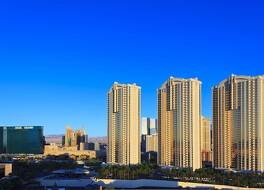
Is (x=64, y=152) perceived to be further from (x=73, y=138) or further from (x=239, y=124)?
(x=239, y=124)

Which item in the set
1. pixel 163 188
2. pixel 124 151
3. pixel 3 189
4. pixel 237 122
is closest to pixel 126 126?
pixel 124 151

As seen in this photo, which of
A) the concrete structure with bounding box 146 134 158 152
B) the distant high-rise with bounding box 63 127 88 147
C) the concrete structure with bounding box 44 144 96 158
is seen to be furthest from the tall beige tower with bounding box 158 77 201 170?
the distant high-rise with bounding box 63 127 88 147

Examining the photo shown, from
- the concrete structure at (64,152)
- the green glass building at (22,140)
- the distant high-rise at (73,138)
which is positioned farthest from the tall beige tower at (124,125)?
the distant high-rise at (73,138)

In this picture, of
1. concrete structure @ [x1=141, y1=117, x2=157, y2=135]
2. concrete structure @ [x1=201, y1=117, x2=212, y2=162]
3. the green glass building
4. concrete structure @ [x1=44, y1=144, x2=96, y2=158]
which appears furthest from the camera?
concrete structure @ [x1=141, y1=117, x2=157, y2=135]

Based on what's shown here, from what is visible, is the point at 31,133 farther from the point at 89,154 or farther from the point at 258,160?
the point at 258,160

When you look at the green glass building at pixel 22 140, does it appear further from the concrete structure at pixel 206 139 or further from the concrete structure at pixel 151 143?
the concrete structure at pixel 206 139

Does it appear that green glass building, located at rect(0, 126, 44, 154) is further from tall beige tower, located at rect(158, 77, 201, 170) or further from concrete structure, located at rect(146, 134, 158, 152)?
tall beige tower, located at rect(158, 77, 201, 170)

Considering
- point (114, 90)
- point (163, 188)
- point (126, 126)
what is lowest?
point (163, 188)

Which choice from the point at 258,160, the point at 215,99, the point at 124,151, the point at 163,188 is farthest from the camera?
the point at 124,151
